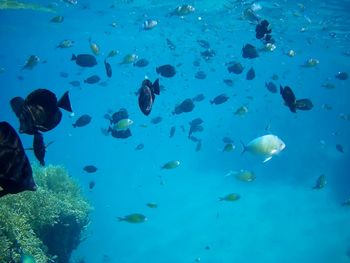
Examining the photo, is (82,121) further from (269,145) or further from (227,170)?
(227,170)

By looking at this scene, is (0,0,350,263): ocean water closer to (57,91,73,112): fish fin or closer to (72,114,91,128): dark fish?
(72,114,91,128): dark fish

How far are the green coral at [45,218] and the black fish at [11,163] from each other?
4935 mm

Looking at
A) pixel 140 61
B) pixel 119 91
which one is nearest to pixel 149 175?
pixel 140 61

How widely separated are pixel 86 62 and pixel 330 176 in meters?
28.8

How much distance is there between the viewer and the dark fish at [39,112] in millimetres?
4086

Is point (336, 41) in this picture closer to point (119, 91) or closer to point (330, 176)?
point (330, 176)

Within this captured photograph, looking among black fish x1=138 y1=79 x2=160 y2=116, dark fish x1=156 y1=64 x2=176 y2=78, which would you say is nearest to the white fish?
dark fish x1=156 y1=64 x2=176 y2=78

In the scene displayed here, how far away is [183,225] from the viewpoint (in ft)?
106

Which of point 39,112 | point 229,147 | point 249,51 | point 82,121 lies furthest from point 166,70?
point 39,112

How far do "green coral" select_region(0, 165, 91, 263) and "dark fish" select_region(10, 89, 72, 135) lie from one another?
155 inches

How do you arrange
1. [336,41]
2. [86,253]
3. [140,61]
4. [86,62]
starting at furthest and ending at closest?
[336,41], [86,253], [140,61], [86,62]

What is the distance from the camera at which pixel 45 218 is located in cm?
995

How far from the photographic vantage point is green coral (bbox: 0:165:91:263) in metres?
7.83

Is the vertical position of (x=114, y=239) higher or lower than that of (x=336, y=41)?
lower
